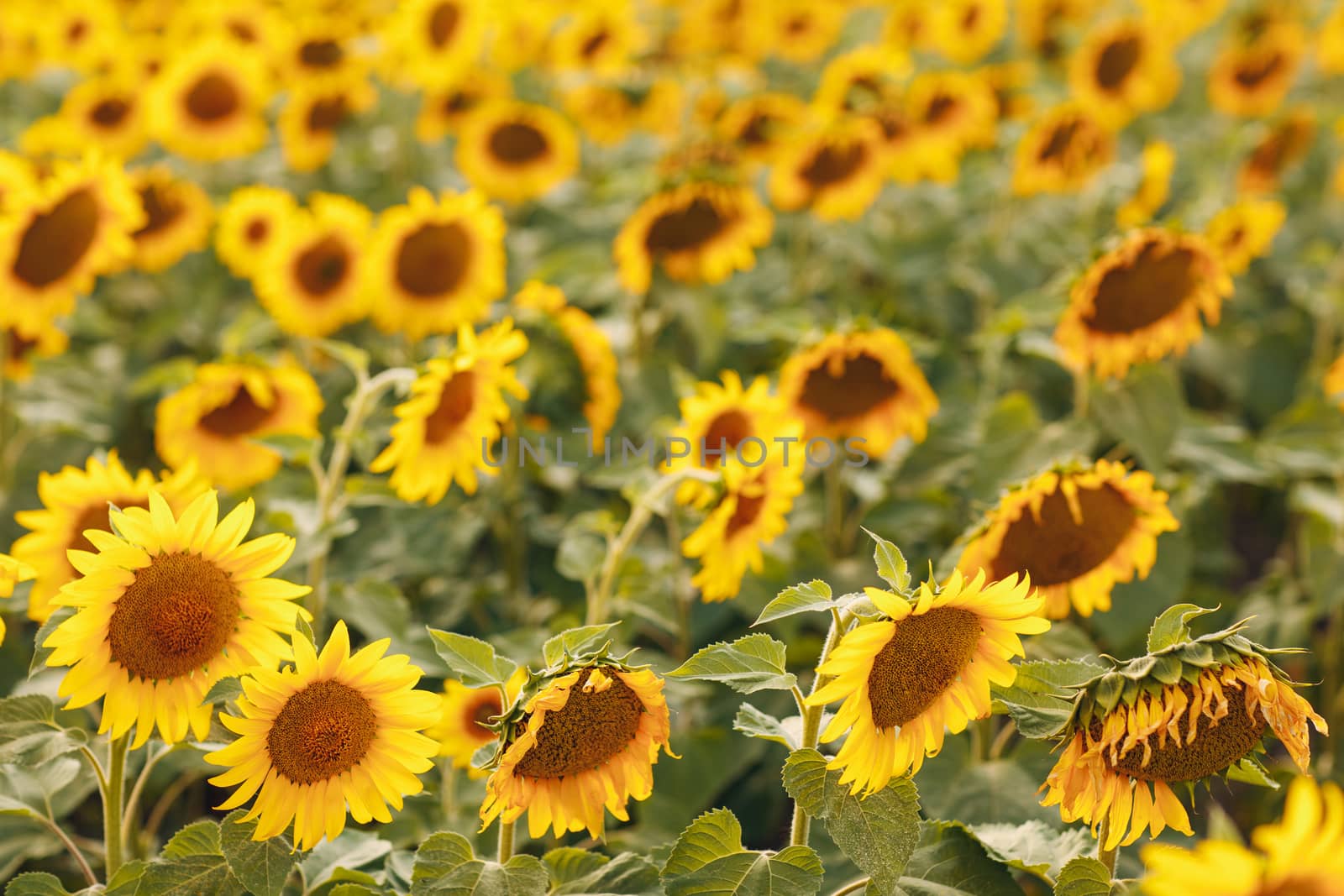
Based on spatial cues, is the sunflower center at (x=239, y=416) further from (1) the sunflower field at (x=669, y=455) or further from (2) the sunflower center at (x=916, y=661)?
(2) the sunflower center at (x=916, y=661)

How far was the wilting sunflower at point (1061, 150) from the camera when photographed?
2.84 meters

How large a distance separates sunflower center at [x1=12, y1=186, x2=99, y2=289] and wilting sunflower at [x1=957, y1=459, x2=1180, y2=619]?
1.58m

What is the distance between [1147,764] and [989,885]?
251 millimetres

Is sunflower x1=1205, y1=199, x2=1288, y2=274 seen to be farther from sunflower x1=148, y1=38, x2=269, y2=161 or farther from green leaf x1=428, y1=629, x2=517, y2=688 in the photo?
sunflower x1=148, y1=38, x2=269, y2=161

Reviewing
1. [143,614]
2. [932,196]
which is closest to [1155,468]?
[143,614]

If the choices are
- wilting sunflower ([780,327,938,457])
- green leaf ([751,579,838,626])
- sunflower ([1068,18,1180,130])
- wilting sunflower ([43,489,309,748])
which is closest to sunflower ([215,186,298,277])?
wilting sunflower ([780,327,938,457])

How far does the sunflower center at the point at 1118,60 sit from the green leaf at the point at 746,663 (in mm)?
2583

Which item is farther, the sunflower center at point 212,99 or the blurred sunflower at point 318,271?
the sunflower center at point 212,99

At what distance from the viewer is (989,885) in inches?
51.4

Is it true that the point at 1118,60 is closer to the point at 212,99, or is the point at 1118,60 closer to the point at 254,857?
the point at 212,99

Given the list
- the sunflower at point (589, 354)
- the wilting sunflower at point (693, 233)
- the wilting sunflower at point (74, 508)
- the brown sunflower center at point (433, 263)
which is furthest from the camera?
the wilting sunflower at point (693, 233)

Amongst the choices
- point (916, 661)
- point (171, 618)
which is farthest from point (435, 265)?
point (916, 661)

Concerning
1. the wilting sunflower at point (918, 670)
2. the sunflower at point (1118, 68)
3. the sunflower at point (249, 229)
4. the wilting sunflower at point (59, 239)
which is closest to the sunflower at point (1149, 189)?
the sunflower at point (1118, 68)

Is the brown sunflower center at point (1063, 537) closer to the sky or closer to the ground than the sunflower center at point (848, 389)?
closer to the sky
